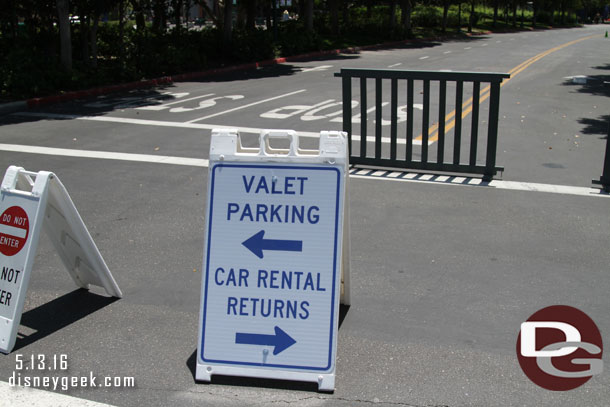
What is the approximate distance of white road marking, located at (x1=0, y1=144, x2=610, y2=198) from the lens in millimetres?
8094

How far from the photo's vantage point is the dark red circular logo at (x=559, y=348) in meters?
3.97

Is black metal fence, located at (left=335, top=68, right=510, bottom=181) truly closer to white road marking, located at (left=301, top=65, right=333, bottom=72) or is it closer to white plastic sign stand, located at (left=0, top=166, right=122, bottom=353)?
white plastic sign stand, located at (left=0, top=166, right=122, bottom=353)

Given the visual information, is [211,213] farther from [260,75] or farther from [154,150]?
[260,75]

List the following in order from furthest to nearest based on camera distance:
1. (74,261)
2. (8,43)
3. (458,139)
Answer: (8,43), (458,139), (74,261)

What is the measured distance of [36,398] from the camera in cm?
377

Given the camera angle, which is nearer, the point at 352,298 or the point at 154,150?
the point at 352,298

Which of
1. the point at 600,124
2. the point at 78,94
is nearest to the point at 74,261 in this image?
the point at 600,124

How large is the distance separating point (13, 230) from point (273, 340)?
195 cm

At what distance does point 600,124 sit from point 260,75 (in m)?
11.9

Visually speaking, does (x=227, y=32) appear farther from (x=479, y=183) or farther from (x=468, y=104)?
(x=479, y=183)

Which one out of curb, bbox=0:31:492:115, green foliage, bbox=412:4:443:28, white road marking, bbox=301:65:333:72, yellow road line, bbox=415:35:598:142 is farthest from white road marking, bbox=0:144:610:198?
green foliage, bbox=412:4:443:28

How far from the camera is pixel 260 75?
21.8 metres

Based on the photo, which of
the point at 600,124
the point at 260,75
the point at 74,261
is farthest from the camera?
the point at 260,75

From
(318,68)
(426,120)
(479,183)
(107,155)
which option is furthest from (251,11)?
Result: (479,183)
